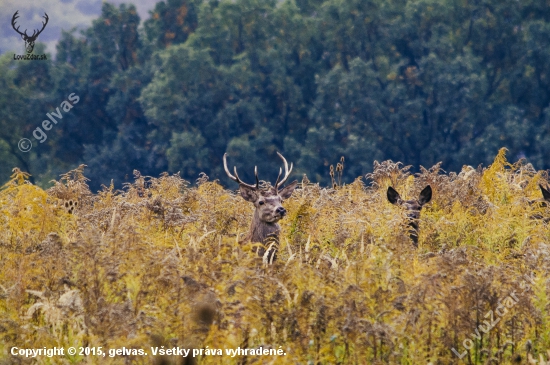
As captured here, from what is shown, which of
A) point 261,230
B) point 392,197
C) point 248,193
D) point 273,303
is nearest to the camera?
point 273,303

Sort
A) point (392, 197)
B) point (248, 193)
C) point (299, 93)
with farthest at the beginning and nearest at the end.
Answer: point (299, 93) → point (392, 197) → point (248, 193)

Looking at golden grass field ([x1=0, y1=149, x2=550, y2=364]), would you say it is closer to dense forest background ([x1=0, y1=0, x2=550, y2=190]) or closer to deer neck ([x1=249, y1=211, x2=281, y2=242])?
deer neck ([x1=249, y1=211, x2=281, y2=242])

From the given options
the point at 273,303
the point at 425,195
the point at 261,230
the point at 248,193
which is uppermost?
the point at 425,195

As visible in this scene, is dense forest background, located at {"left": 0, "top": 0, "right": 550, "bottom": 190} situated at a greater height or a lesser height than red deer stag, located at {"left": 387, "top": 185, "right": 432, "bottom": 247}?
greater

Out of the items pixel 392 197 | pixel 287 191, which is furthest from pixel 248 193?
pixel 392 197

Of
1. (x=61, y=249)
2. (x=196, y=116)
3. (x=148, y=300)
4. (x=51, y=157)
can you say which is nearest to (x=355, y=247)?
(x=148, y=300)

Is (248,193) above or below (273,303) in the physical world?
above

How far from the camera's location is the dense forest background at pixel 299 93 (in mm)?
43188

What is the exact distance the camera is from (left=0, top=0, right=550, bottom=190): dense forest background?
1700 inches

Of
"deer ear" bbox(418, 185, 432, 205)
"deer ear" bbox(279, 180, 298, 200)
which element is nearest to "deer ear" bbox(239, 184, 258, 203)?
"deer ear" bbox(279, 180, 298, 200)

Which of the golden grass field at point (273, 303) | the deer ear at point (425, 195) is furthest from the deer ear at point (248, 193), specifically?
the deer ear at point (425, 195)

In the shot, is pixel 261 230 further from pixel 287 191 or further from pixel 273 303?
pixel 273 303

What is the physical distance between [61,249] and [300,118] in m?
38.6

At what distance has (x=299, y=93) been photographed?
4688 cm
